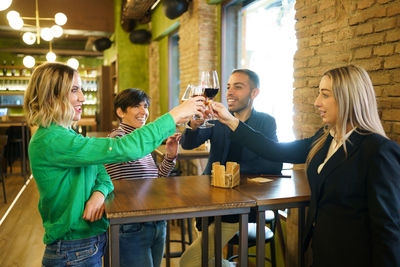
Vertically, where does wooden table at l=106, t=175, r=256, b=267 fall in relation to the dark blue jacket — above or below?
below

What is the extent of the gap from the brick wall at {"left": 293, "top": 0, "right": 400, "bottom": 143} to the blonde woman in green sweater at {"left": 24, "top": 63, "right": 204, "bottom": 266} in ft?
4.01

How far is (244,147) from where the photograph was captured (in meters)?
2.30

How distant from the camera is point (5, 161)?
7.31 m

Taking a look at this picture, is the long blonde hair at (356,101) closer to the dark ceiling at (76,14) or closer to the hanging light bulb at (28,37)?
the hanging light bulb at (28,37)

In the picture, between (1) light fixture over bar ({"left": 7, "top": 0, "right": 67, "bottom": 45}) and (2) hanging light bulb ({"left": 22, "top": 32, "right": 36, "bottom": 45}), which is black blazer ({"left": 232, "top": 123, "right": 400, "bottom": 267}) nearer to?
(1) light fixture over bar ({"left": 7, "top": 0, "right": 67, "bottom": 45})

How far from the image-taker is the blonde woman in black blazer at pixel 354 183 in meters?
1.35

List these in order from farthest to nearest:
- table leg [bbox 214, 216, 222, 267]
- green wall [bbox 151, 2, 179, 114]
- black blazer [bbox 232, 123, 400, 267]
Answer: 1. green wall [bbox 151, 2, 179, 114]
2. table leg [bbox 214, 216, 222, 267]
3. black blazer [bbox 232, 123, 400, 267]

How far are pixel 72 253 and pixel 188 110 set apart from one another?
0.75m

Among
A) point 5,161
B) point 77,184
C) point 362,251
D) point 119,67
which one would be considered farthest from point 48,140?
point 119,67

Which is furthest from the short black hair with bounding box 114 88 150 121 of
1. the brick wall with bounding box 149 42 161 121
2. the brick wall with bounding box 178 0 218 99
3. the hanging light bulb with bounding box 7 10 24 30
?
the brick wall with bounding box 149 42 161 121

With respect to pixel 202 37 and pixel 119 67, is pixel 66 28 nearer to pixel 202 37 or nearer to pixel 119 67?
pixel 119 67

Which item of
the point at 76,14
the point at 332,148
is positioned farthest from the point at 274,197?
the point at 76,14

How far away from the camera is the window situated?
3.54m

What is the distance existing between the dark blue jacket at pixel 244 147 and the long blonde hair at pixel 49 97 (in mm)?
976
